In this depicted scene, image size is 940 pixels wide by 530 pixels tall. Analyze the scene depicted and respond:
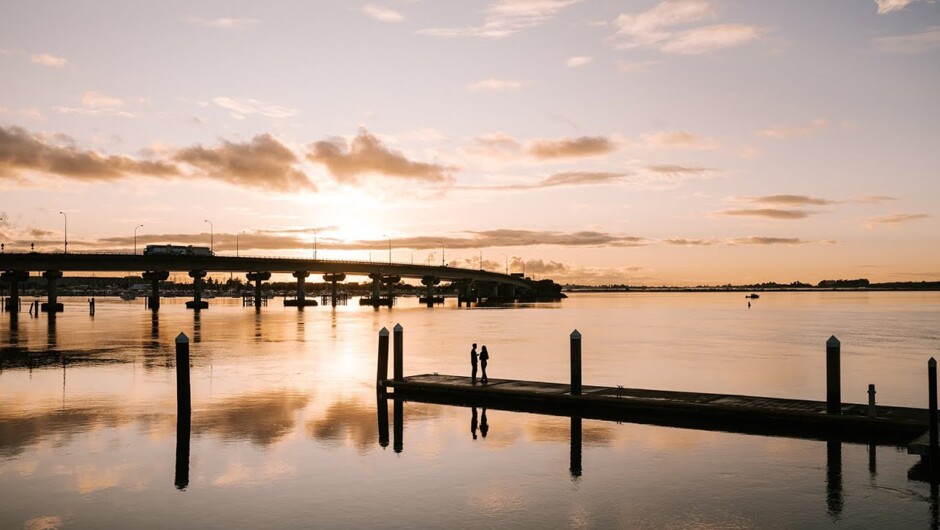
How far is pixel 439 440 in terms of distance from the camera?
28500mm

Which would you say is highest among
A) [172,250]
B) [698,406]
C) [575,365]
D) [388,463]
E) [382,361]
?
[172,250]

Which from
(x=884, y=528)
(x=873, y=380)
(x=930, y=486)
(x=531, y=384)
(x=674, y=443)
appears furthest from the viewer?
(x=873, y=380)

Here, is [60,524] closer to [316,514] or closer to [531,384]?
[316,514]

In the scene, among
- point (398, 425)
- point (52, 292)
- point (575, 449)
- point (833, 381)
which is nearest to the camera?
point (575, 449)

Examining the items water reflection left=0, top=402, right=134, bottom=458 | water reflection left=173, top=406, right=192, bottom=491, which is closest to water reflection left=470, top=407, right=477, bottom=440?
water reflection left=173, top=406, right=192, bottom=491

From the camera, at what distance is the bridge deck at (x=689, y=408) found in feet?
90.6

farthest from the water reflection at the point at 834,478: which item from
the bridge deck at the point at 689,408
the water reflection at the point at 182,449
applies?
the water reflection at the point at 182,449

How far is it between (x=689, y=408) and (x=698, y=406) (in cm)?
39

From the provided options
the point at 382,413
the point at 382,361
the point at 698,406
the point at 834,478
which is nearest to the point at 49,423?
the point at 382,413

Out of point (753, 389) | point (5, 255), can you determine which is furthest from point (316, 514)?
point (5, 255)

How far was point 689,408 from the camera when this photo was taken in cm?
3066

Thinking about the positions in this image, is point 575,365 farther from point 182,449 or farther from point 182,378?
point 182,378

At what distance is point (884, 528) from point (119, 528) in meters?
17.6

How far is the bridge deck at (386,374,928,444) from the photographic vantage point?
27609mm
